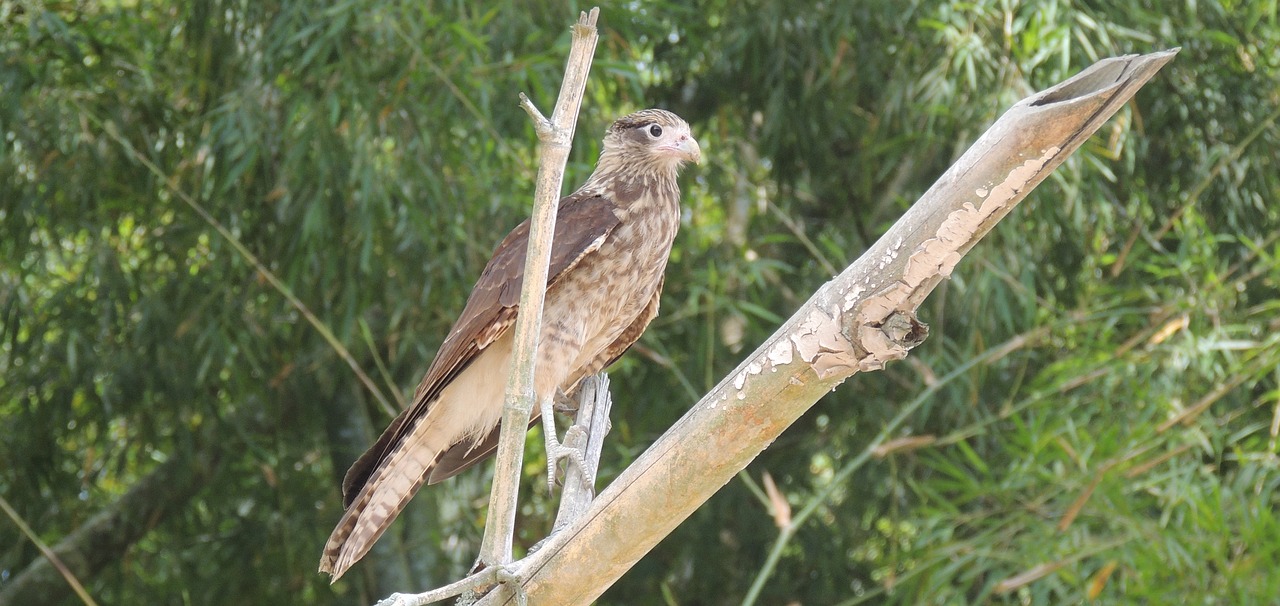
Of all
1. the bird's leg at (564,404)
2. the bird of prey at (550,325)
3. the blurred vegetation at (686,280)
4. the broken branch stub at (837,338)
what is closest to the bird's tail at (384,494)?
the bird of prey at (550,325)

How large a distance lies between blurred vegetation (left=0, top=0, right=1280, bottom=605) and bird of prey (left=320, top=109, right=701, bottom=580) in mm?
622

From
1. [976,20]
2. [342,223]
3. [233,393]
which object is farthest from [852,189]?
[233,393]

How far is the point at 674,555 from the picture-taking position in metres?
4.32

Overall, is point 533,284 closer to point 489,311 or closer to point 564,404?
point 489,311

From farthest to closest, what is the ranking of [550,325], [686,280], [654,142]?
[686,280] < [654,142] < [550,325]

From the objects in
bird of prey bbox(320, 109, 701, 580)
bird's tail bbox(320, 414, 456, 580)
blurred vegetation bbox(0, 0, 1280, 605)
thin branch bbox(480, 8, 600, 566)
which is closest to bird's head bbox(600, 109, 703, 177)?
bird of prey bbox(320, 109, 701, 580)

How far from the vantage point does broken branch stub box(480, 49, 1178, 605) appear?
150 cm

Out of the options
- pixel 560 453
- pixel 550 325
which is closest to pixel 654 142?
pixel 550 325

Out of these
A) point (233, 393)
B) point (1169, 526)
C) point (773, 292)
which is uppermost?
point (233, 393)

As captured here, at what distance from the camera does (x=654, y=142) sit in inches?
116

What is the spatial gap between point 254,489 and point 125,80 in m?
1.38

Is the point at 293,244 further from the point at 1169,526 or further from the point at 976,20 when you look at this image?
the point at 1169,526

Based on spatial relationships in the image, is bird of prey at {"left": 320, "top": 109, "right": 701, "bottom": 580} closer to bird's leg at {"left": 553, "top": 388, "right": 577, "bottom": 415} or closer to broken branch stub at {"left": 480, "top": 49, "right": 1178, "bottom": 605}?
bird's leg at {"left": 553, "top": 388, "right": 577, "bottom": 415}

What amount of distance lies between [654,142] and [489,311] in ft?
1.97
